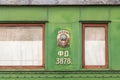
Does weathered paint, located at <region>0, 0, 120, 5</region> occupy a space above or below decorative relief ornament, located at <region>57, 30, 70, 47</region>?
above

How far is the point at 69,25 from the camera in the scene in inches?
363

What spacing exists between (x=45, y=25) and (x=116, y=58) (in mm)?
1645

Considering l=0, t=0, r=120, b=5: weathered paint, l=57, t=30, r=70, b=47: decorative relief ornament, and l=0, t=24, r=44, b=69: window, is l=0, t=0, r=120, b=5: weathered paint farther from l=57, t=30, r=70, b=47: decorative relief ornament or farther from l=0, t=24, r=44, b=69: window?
l=57, t=30, r=70, b=47: decorative relief ornament

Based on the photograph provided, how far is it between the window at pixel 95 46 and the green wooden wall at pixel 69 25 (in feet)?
0.39

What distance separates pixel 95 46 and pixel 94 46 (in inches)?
0.9

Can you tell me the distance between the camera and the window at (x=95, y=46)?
9258 millimetres

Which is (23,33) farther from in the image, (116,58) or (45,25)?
(116,58)

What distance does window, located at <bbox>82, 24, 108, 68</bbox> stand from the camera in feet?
30.4

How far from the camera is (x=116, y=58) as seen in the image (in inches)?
361

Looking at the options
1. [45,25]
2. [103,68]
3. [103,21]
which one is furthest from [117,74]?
[45,25]

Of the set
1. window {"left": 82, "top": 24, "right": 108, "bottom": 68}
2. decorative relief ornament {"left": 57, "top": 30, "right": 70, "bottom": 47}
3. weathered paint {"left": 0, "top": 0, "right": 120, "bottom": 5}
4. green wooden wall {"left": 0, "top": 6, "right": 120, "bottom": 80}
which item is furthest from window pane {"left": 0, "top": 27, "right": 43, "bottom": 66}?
window {"left": 82, "top": 24, "right": 108, "bottom": 68}

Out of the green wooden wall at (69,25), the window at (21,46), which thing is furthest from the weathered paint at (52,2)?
the window at (21,46)

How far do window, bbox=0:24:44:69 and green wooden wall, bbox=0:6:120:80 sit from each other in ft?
0.52

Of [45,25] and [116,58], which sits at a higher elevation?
[45,25]
